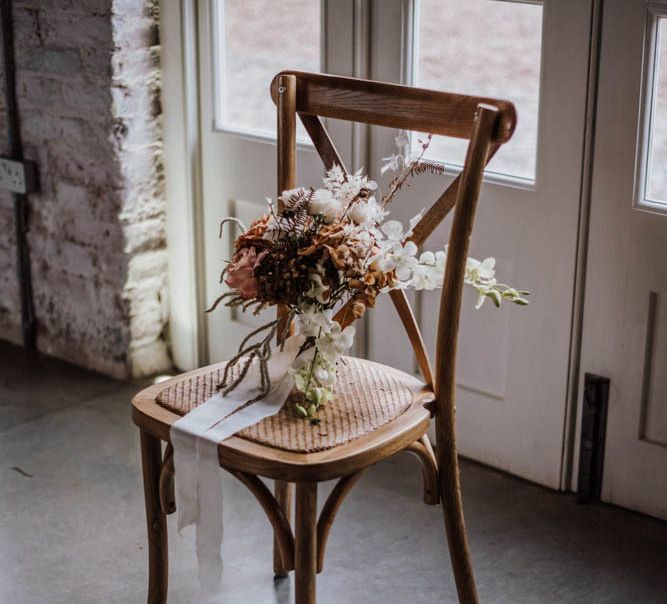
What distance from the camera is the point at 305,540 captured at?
181 centimetres

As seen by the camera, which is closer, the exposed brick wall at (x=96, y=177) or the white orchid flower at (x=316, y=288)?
the white orchid flower at (x=316, y=288)

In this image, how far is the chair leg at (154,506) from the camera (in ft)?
6.62

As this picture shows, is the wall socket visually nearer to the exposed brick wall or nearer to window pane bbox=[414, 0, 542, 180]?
the exposed brick wall

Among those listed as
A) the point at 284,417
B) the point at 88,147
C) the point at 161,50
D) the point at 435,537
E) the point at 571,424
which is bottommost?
the point at 435,537

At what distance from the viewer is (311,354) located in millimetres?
1962

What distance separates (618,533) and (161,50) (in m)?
1.82

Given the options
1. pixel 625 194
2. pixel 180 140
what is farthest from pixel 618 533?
pixel 180 140

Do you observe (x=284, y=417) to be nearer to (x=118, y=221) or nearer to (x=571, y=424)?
(x=571, y=424)

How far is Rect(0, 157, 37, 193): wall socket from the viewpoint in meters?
3.43

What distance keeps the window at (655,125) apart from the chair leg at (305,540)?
110 cm

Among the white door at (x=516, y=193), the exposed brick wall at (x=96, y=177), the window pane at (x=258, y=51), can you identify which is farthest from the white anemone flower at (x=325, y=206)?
the exposed brick wall at (x=96, y=177)

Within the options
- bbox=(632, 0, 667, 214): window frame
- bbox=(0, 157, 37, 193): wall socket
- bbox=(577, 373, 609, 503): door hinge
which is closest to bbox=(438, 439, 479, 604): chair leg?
bbox=(577, 373, 609, 503): door hinge

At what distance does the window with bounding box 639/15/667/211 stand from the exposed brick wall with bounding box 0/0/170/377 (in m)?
1.47

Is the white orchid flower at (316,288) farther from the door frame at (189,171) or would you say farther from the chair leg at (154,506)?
the door frame at (189,171)
